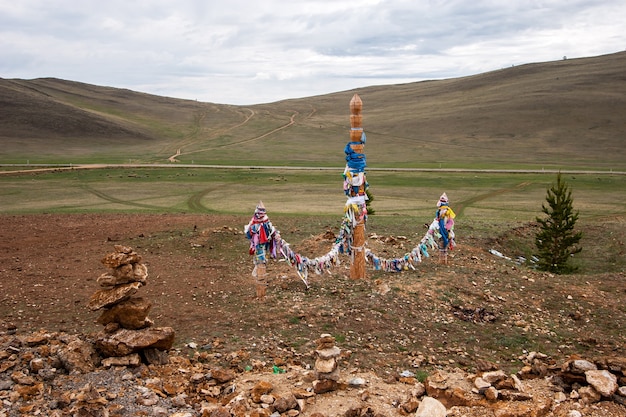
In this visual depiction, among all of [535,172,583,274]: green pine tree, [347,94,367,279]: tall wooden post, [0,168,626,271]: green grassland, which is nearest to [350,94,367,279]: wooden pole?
[347,94,367,279]: tall wooden post

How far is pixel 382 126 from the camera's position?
112 meters

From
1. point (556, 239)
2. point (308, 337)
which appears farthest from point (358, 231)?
point (556, 239)

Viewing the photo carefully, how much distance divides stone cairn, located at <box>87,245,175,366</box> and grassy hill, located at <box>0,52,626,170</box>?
206ft

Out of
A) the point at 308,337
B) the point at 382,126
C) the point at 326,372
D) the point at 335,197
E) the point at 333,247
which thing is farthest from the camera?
the point at 382,126

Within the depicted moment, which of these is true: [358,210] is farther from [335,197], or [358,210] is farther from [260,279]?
[335,197]

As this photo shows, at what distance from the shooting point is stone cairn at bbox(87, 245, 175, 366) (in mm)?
10116

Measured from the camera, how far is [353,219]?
16203mm

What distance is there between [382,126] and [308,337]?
102 metres

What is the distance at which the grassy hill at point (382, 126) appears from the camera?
80625 millimetres

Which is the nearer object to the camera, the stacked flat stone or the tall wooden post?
the stacked flat stone

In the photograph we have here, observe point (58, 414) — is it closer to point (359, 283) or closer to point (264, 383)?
point (264, 383)

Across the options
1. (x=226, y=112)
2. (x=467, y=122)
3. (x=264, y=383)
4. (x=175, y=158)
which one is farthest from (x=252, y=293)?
(x=226, y=112)

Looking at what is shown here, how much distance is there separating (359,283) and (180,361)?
673 cm

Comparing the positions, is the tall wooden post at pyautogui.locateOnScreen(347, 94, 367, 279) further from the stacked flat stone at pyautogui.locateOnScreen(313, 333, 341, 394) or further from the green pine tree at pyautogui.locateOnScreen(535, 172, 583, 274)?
the green pine tree at pyautogui.locateOnScreen(535, 172, 583, 274)
